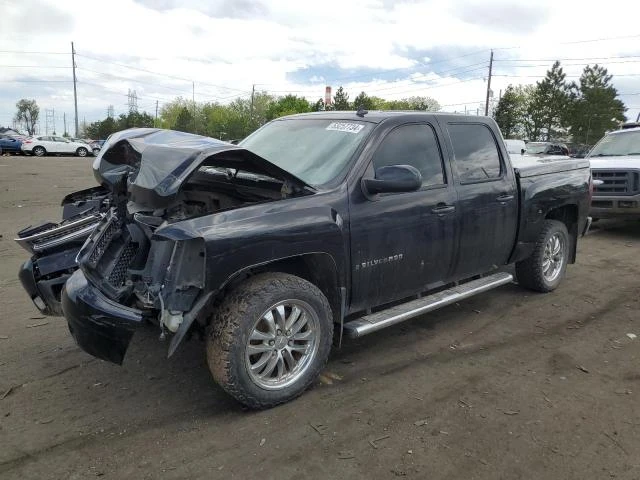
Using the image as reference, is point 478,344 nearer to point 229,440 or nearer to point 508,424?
point 508,424

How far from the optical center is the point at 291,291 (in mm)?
3348

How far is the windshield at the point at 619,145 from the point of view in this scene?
33.4ft

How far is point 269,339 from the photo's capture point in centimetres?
336

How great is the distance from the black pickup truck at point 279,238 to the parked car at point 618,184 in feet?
17.4

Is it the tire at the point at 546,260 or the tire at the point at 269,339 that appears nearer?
the tire at the point at 269,339

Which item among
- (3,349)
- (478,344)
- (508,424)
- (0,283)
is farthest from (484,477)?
(0,283)

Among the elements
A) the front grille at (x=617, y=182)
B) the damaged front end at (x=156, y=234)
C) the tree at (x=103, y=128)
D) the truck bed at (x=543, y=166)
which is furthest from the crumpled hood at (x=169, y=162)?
the tree at (x=103, y=128)

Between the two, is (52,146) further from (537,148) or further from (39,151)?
(537,148)

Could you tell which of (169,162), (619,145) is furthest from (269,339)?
(619,145)

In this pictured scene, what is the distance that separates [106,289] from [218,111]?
4520 inches

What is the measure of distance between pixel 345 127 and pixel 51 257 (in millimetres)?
2442

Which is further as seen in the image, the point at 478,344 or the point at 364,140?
the point at 478,344

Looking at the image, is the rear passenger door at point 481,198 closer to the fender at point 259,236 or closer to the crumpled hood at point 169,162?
the fender at point 259,236

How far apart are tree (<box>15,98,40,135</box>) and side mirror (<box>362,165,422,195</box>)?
444 ft
